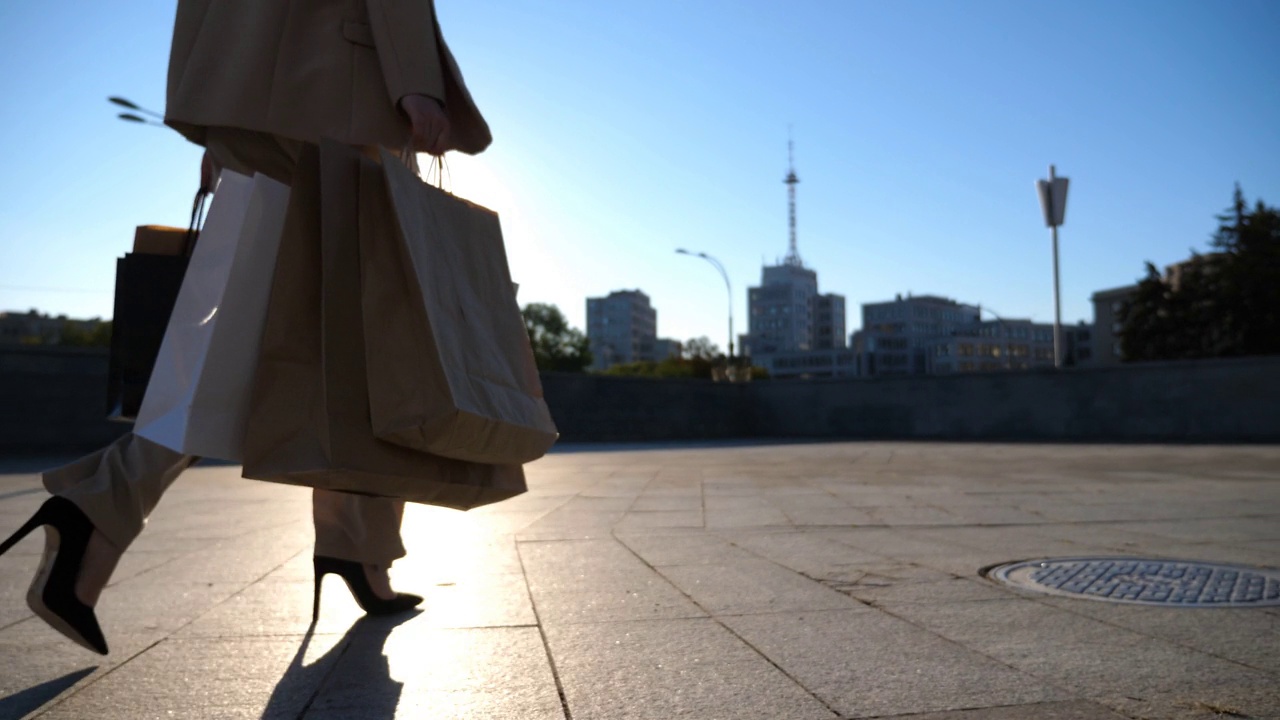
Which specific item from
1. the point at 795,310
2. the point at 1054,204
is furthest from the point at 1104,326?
the point at 1054,204

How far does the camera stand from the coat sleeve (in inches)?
92.6

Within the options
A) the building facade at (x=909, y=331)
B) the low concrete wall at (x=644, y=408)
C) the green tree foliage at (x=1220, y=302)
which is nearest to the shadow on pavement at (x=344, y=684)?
the low concrete wall at (x=644, y=408)

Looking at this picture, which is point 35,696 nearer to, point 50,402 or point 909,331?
point 50,402

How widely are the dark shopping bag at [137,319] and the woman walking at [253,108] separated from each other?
A: 0.15m

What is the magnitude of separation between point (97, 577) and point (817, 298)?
179ft

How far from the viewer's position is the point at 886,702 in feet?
6.65

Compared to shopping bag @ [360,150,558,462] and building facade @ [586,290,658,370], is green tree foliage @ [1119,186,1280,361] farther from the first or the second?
building facade @ [586,290,658,370]

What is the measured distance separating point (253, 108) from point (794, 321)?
65783mm

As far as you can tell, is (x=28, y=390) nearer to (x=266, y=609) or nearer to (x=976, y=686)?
(x=266, y=609)

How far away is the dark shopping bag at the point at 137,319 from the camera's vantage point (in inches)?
102

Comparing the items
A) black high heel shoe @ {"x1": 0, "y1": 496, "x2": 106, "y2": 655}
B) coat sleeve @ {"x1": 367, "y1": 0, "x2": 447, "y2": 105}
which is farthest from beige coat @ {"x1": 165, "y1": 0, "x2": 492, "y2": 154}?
black high heel shoe @ {"x1": 0, "y1": 496, "x2": 106, "y2": 655}

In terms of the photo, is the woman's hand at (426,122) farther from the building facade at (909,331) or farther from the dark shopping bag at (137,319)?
the building facade at (909,331)

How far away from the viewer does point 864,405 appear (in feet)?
89.7

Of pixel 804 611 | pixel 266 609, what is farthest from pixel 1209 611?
pixel 266 609
